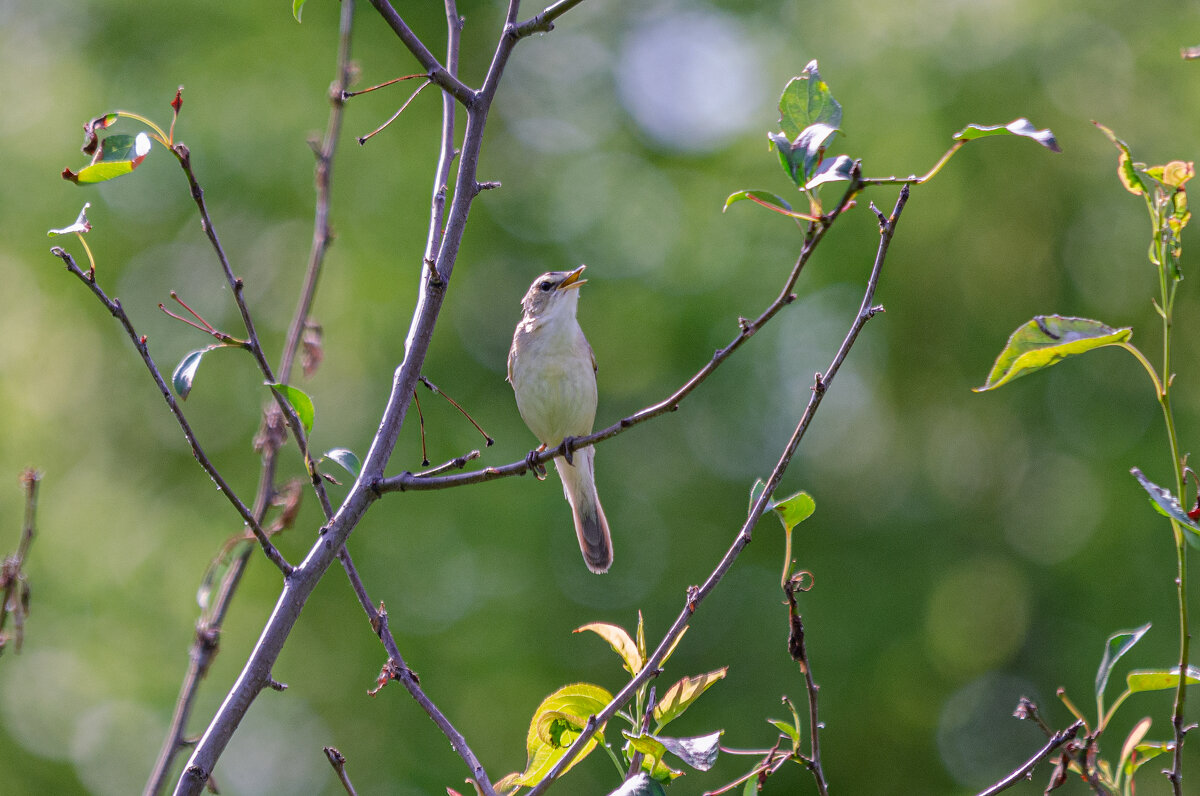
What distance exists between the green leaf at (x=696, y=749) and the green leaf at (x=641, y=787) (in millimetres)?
78

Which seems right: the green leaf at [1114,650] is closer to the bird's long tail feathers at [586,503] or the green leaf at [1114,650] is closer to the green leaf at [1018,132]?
the green leaf at [1018,132]

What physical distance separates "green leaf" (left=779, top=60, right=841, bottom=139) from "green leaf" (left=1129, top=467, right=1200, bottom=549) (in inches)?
33.7

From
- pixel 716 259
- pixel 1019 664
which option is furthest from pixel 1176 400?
pixel 716 259

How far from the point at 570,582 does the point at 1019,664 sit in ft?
12.6

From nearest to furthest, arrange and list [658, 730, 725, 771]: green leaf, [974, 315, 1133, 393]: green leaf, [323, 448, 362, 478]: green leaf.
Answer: [974, 315, 1133, 393]: green leaf, [658, 730, 725, 771]: green leaf, [323, 448, 362, 478]: green leaf

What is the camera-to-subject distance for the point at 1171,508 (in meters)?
1.89

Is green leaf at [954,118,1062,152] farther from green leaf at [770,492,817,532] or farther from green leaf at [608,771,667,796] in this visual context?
green leaf at [608,771,667,796]

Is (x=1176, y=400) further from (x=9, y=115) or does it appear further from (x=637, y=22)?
(x=9, y=115)

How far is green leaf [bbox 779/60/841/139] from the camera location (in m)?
2.03

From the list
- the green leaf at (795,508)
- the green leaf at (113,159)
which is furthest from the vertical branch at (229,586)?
the green leaf at (795,508)

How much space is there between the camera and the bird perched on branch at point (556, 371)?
5129 millimetres

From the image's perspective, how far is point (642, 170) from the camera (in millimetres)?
10156

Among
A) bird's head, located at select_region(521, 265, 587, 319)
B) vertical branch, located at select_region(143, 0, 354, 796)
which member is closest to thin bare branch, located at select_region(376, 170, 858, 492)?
vertical branch, located at select_region(143, 0, 354, 796)

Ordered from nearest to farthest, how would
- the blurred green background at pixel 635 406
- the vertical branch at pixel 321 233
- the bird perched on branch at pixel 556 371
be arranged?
the vertical branch at pixel 321 233 < the bird perched on branch at pixel 556 371 < the blurred green background at pixel 635 406
